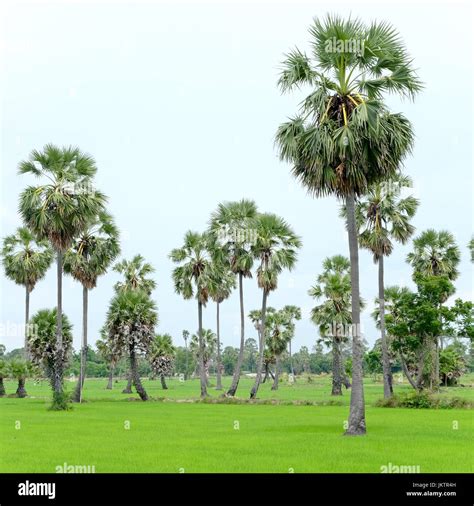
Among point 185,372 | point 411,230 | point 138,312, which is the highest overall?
point 411,230

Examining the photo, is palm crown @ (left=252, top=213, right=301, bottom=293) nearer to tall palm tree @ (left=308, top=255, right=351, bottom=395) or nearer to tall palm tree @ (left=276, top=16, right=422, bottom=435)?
tall palm tree @ (left=308, top=255, right=351, bottom=395)

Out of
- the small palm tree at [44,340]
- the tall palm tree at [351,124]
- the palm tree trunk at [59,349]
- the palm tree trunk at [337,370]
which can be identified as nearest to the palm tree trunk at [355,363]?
the tall palm tree at [351,124]

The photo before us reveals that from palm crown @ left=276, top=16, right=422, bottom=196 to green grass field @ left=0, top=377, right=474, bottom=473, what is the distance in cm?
997

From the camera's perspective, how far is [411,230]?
174 ft

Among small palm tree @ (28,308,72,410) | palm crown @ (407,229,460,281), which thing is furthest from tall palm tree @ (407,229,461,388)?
small palm tree @ (28,308,72,410)

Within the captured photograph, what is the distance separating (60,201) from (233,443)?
21939mm

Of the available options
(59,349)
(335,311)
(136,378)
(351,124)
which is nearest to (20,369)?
(136,378)

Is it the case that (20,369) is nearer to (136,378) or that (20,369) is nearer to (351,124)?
(136,378)

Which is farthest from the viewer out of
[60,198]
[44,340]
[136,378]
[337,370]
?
[337,370]

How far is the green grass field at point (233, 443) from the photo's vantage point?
19.5 meters

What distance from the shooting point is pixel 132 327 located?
6028cm
